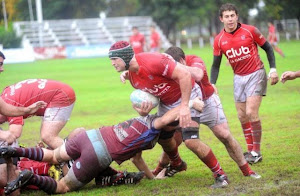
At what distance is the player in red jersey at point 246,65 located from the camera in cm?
938

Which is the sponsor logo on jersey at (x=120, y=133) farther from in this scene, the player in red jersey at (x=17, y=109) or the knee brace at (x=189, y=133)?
the player in red jersey at (x=17, y=109)

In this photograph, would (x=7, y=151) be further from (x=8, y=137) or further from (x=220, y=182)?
(x=220, y=182)

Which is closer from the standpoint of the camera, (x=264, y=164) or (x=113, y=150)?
(x=113, y=150)

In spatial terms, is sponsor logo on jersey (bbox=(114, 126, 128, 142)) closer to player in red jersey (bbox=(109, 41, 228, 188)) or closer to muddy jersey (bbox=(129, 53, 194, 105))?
player in red jersey (bbox=(109, 41, 228, 188))

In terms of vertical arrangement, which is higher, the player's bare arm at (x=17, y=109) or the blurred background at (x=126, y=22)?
the player's bare arm at (x=17, y=109)

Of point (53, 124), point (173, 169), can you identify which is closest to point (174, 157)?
point (173, 169)

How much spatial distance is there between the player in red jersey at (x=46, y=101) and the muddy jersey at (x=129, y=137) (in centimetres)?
137

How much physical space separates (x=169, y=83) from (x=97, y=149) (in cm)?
126

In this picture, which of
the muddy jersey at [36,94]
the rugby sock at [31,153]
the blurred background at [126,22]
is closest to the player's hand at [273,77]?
the muddy jersey at [36,94]

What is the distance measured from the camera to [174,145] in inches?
320

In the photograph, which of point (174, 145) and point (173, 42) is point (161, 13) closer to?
point (173, 42)

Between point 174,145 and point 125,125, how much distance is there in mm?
930

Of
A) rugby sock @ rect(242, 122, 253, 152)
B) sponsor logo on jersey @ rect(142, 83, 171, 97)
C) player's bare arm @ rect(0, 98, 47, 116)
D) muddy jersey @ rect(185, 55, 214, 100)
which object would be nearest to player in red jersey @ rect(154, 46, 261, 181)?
muddy jersey @ rect(185, 55, 214, 100)

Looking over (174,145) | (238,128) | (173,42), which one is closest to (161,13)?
(173,42)
